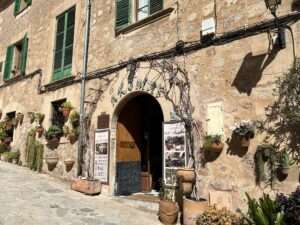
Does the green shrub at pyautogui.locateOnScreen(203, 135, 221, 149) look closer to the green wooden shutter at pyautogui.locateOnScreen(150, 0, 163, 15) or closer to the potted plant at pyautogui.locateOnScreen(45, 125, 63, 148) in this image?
the green wooden shutter at pyautogui.locateOnScreen(150, 0, 163, 15)

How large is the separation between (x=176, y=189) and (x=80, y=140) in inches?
121

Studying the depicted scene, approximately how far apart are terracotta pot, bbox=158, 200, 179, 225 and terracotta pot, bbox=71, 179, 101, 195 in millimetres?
2179

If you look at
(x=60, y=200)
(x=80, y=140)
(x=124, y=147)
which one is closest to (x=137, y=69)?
(x=124, y=147)

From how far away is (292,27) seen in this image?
4.78 meters

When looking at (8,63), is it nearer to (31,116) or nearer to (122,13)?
(31,116)

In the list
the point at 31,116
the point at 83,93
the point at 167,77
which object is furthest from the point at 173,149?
the point at 31,116

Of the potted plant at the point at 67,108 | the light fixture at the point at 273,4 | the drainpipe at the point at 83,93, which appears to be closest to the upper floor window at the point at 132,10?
the drainpipe at the point at 83,93

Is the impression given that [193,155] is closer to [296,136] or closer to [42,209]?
[296,136]

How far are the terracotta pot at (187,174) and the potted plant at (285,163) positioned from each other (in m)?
1.44

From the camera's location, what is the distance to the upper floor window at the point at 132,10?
6.98 m

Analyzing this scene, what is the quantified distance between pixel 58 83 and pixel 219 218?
245 inches

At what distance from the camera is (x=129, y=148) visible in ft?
24.3

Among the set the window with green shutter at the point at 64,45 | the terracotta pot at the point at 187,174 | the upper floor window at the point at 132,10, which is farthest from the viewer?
the window with green shutter at the point at 64,45

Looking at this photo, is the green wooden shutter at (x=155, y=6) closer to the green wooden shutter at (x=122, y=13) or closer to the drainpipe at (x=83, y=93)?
the green wooden shutter at (x=122, y=13)
